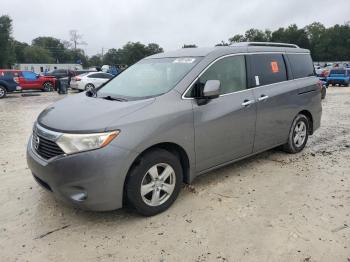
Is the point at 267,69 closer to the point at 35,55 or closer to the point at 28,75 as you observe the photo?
the point at 28,75

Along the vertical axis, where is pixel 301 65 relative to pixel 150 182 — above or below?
above

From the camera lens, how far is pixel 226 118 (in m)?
4.27

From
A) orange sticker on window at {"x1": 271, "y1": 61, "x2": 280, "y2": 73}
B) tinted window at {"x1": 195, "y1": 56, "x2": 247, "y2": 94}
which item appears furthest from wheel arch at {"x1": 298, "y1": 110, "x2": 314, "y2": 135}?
tinted window at {"x1": 195, "y1": 56, "x2": 247, "y2": 94}

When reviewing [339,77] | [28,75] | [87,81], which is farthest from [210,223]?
[339,77]

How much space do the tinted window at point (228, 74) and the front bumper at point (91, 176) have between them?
1438mm

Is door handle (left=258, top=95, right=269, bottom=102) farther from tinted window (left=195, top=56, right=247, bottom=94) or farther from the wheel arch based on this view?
the wheel arch

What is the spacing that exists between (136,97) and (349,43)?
3866 inches

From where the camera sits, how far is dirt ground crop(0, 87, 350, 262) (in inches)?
121

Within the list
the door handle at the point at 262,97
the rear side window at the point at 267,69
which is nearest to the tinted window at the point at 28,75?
the rear side window at the point at 267,69

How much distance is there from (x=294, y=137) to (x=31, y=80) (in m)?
18.7

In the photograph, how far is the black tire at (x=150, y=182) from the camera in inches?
135

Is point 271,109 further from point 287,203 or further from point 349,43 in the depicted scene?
point 349,43

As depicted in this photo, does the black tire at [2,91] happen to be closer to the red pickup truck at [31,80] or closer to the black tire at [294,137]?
the red pickup truck at [31,80]

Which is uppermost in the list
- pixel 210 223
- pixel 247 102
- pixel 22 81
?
pixel 22 81
